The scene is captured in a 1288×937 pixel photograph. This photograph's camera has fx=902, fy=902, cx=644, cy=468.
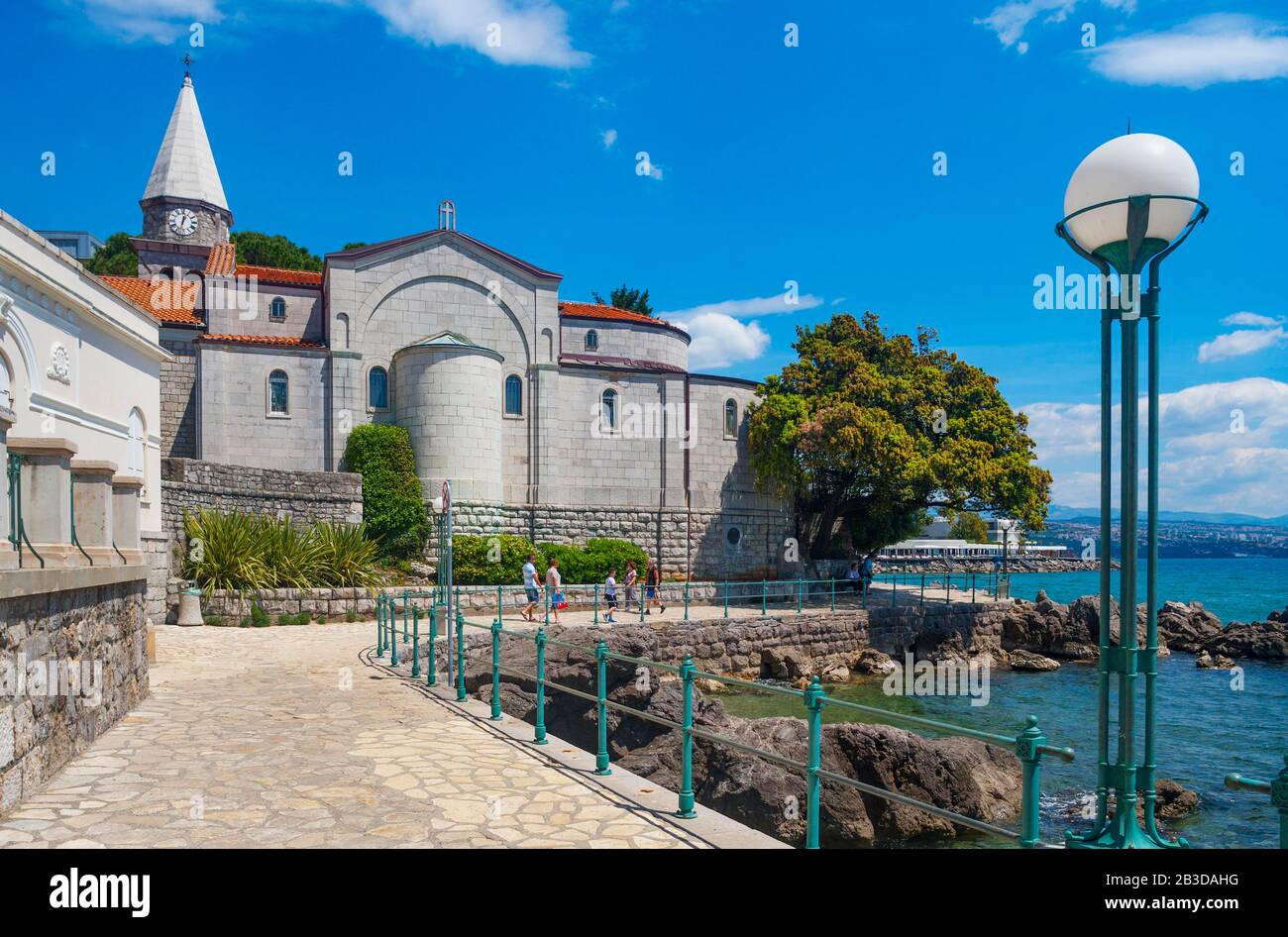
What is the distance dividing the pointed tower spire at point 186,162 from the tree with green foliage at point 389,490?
59.2ft

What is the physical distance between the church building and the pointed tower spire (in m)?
6.08

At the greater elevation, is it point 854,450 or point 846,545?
point 854,450

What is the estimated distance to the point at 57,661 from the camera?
7434 mm

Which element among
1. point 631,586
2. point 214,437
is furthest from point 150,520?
point 631,586

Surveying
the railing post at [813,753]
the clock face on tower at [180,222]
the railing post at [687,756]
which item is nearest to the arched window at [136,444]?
the railing post at [687,756]

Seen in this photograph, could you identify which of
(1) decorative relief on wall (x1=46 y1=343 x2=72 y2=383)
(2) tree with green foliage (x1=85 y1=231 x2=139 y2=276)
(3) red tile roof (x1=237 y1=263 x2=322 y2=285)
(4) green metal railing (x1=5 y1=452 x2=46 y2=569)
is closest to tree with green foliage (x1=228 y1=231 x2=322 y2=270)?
(2) tree with green foliage (x1=85 y1=231 x2=139 y2=276)

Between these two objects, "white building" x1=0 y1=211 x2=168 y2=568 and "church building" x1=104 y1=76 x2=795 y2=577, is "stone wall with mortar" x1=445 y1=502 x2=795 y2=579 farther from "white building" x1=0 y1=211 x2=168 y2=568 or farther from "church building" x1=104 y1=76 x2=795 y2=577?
"white building" x1=0 y1=211 x2=168 y2=568

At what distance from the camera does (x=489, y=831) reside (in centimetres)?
621

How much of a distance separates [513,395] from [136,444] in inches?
592

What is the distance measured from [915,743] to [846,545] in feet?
82.8

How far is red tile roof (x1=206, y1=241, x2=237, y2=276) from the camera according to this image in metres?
33.1

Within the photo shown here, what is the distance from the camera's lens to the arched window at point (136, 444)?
61.7ft

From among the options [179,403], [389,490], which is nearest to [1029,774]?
[389,490]
